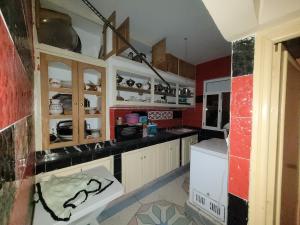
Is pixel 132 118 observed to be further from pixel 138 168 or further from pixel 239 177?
pixel 239 177

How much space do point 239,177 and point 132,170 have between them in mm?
1593

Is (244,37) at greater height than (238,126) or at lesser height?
greater

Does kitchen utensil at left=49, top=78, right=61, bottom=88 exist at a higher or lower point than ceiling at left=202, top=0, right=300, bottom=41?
lower

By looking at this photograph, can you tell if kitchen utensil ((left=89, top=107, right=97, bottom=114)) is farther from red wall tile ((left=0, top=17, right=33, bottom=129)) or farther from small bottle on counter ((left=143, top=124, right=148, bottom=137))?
red wall tile ((left=0, top=17, right=33, bottom=129))

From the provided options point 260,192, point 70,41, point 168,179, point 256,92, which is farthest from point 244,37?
point 168,179

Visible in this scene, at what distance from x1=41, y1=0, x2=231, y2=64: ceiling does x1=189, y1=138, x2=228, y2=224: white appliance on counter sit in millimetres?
1597

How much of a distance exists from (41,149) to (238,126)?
1838mm

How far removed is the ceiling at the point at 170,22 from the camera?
1.63 m

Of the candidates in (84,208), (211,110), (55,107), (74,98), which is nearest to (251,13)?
(84,208)

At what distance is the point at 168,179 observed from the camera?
2.85 metres

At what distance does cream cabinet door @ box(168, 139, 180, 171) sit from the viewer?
2.85 meters

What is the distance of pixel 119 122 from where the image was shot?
2.45 m

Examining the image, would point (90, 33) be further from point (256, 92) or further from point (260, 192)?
point (260, 192)

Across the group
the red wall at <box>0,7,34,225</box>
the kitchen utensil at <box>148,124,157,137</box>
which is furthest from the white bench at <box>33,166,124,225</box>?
the kitchen utensil at <box>148,124,157,137</box>
